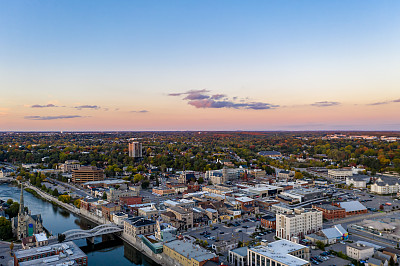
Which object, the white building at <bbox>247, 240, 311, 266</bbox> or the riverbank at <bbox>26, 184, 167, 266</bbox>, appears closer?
the white building at <bbox>247, 240, 311, 266</bbox>

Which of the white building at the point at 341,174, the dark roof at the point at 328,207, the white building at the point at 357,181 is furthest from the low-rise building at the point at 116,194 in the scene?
the white building at the point at 341,174

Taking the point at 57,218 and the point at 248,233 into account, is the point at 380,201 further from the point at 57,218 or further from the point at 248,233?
the point at 57,218

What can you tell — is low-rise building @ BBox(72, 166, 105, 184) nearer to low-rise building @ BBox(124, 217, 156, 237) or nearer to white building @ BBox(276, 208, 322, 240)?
low-rise building @ BBox(124, 217, 156, 237)

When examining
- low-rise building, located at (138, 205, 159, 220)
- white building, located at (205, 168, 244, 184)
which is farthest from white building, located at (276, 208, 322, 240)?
white building, located at (205, 168, 244, 184)

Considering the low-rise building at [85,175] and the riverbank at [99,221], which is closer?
the riverbank at [99,221]

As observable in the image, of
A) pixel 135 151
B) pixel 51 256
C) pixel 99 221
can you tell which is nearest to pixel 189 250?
pixel 51 256

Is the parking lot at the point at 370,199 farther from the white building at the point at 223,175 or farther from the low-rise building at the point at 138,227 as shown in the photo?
the low-rise building at the point at 138,227

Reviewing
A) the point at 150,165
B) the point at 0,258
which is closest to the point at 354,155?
the point at 150,165
